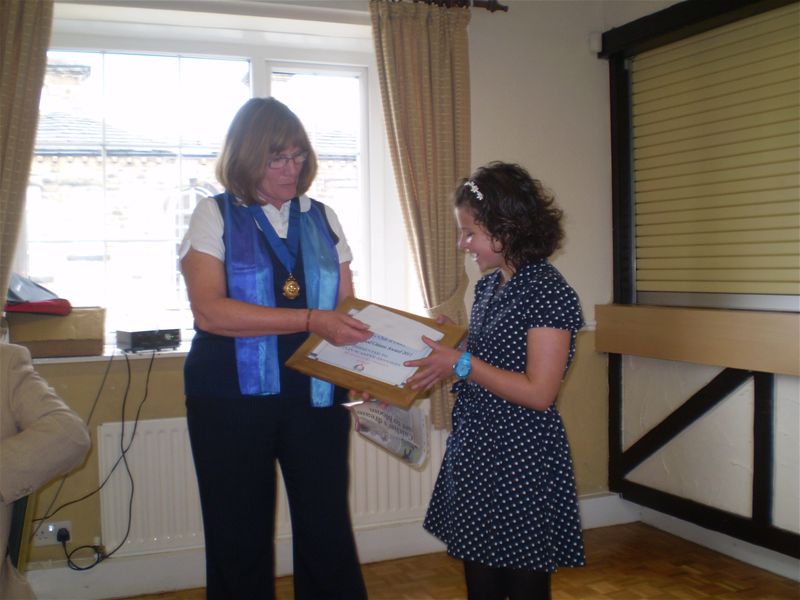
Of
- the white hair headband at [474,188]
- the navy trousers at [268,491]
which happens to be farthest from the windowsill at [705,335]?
the navy trousers at [268,491]

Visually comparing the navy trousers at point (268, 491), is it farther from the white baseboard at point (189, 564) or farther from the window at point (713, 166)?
the window at point (713, 166)

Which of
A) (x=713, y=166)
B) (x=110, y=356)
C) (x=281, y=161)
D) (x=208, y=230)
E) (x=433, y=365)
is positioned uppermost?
(x=713, y=166)

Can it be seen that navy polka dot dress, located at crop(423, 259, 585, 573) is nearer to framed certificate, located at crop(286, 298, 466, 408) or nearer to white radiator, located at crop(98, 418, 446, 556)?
framed certificate, located at crop(286, 298, 466, 408)

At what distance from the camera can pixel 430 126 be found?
311 cm

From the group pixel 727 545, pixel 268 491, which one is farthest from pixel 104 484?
pixel 727 545

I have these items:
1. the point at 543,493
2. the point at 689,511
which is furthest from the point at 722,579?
the point at 543,493

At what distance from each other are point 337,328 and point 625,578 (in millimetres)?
1889

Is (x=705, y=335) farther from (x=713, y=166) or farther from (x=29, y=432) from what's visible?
(x=29, y=432)

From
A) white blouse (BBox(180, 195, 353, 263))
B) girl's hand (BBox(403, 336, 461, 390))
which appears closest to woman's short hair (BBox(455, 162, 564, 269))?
girl's hand (BBox(403, 336, 461, 390))

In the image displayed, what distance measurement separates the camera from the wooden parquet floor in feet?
9.20

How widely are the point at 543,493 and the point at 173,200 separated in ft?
7.11

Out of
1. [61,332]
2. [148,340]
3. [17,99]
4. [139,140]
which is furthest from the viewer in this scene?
[139,140]

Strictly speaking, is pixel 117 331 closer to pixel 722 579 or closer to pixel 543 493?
pixel 543 493

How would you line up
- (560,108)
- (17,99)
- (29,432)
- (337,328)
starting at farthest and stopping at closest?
(560,108) < (17,99) < (337,328) < (29,432)
